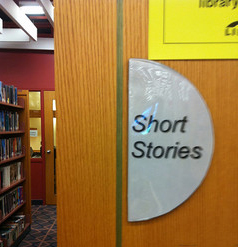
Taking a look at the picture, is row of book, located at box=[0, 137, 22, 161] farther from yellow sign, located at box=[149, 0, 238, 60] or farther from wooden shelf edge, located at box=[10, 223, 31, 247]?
yellow sign, located at box=[149, 0, 238, 60]

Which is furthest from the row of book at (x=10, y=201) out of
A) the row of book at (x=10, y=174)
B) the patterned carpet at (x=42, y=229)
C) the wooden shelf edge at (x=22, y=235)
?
the patterned carpet at (x=42, y=229)

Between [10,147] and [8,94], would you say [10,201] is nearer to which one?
[10,147]

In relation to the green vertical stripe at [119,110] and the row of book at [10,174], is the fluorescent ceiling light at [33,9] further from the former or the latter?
the green vertical stripe at [119,110]

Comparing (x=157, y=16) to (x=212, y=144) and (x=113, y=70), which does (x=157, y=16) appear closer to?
(x=113, y=70)

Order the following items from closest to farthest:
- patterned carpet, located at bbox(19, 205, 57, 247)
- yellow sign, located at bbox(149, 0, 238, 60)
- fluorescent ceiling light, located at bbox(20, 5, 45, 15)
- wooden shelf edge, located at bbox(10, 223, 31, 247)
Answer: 1. yellow sign, located at bbox(149, 0, 238, 60)
2. wooden shelf edge, located at bbox(10, 223, 31, 247)
3. patterned carpet, located at bbox(19, 205, 57, 247)
4. fluorescent ceiling light, located at bbox(20, 5, 45, 15)

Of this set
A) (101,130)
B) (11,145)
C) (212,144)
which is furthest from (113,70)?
(11,145)

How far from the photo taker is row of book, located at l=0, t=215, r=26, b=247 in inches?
112

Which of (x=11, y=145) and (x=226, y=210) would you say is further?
(x=11, y=145)

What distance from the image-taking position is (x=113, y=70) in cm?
95

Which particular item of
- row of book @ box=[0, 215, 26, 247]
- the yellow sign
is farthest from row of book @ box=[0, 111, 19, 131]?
the yellow sign

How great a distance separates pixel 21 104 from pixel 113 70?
9.53 ft

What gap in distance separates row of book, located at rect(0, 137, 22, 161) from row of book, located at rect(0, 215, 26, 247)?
0.91 meters

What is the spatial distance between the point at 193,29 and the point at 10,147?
293 cm

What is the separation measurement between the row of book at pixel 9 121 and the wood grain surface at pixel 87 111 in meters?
2.27
